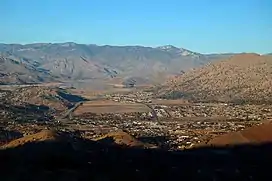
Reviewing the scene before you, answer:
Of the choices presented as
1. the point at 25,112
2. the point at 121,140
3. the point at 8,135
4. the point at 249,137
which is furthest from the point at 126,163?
the point at 25,112

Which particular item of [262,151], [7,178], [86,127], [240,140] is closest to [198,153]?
[262,151]

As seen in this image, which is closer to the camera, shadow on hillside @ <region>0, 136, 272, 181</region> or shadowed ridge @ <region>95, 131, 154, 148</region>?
shadow on hillside @ <region>0, 136, 272, 181</region>

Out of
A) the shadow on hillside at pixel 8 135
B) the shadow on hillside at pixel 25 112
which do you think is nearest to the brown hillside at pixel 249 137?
the shadow on hillside at pixel 8 135

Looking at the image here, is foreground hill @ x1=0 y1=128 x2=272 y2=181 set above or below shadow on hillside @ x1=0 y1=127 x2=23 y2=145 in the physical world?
above

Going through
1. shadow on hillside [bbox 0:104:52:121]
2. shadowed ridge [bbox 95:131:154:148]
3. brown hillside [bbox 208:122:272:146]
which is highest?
brown hillside [bbox 208:122:272:146]

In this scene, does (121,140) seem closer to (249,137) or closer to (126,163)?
(249,137)

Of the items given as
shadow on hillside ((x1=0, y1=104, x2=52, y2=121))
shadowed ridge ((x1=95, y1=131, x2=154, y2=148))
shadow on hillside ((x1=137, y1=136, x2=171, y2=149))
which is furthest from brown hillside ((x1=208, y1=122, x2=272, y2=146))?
shadow on hillside ((x1=0, y1=104, x2=52, y2=121))

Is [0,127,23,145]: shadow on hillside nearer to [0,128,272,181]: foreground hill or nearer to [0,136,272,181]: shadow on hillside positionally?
[0,128,272,181]: foreground hill

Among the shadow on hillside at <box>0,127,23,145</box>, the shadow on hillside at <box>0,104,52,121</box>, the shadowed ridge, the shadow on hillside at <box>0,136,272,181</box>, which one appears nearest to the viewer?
the shadow on hillside at <box>0,136,272,181</box>

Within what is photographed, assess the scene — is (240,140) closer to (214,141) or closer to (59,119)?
(214,141)
